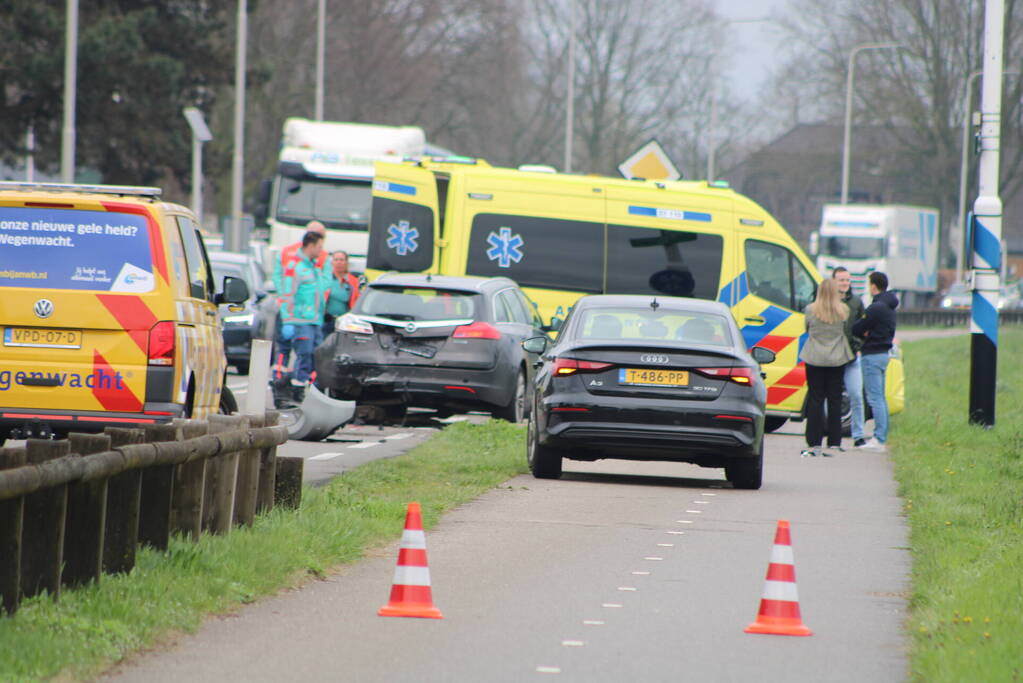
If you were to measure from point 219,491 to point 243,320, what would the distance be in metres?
17.1

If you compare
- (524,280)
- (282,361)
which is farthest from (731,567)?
(524,280)

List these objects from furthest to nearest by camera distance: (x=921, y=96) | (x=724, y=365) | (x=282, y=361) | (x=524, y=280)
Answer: (x=921, y=96) < (x=524, y=280) < (x=282, y=361) < (x=724, y=365)

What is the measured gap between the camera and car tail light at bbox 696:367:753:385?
13508mm

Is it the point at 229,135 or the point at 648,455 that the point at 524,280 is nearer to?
the point at 648,455

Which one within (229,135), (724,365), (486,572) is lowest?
(486,572)

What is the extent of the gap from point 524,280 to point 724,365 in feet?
29.6

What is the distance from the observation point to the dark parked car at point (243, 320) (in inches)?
1012

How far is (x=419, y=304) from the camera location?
17984mm

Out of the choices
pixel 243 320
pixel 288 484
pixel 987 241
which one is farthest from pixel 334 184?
pixel 288 484

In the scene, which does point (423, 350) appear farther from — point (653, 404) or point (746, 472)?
point (746, 472)

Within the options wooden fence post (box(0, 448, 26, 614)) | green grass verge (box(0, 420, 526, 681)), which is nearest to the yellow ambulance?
green grass verge (box(0, 420, 526, 681))

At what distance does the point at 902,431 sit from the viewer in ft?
66.3

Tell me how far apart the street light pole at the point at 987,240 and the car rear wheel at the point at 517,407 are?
15.1 ft

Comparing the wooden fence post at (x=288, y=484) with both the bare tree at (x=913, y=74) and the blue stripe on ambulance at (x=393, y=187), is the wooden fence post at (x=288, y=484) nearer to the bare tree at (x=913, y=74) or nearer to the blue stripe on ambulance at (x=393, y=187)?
the blue stripe on ambulance at (x=393, y=187)
